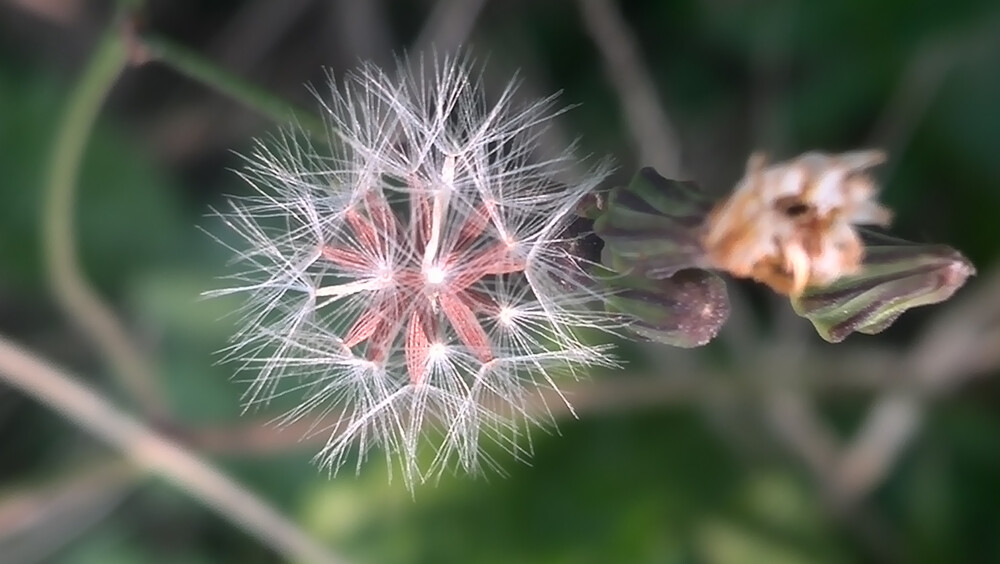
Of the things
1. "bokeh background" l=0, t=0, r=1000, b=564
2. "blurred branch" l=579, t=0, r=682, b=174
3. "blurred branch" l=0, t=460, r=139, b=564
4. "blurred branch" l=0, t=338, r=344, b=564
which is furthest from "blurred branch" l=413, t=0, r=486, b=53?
"blurred branch" l=0, t=460, r=139, b=564

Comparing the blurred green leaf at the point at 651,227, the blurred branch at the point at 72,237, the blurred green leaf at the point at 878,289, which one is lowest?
the blurred green leaf at the point at 878,289

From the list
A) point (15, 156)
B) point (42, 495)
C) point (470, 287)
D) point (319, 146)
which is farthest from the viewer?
point (15, 156)

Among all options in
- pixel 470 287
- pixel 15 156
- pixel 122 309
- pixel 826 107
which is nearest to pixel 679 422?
pixel 826 107

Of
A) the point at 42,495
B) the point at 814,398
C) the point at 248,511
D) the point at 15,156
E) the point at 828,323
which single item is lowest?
the point at 828,323

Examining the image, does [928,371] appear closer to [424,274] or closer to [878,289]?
[878,289]

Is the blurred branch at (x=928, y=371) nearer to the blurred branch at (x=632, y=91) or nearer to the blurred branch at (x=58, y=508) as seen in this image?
the blurred branch at (x=632, y=91)

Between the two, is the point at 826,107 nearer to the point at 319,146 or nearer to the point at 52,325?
the point at 319,146

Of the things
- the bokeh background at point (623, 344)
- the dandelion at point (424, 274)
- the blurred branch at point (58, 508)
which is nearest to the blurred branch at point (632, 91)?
the bokeh background at point (623, 344)

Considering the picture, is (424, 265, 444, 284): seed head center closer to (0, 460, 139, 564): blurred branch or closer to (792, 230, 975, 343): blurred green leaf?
(792, 230, 975, 343): blurred green leaf
